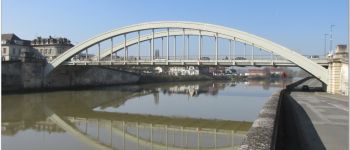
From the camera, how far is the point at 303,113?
1617 centimetres

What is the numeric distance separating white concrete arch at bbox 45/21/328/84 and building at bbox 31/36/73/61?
3197cm

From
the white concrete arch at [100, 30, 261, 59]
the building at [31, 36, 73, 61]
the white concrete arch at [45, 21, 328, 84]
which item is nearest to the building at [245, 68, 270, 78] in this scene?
the building at [31, 36, 73, 61]

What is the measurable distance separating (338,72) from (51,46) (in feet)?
188

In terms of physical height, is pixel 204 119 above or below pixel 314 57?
below

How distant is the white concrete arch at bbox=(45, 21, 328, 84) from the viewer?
34844 millimetres

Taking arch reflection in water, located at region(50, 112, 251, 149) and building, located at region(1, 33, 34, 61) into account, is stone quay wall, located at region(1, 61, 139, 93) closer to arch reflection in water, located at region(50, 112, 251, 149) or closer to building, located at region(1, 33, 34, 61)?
building, located at region(1, 33, 34, 61)

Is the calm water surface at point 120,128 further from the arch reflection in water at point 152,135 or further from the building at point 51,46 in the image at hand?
the building at point 51,46

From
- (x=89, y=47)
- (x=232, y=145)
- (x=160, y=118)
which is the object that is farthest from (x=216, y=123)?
(x=89, y=47)

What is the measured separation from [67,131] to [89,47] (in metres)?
28.6

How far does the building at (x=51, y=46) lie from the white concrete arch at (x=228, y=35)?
32.0 meters

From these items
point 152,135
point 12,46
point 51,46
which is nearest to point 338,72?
point 152,135

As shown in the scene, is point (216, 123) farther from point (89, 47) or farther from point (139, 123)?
point (89, 47)

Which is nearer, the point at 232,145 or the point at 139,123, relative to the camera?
the point at 232,145

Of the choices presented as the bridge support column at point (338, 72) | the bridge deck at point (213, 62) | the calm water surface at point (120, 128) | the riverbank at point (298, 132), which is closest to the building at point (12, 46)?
the bridge deck at point (213, 62)
